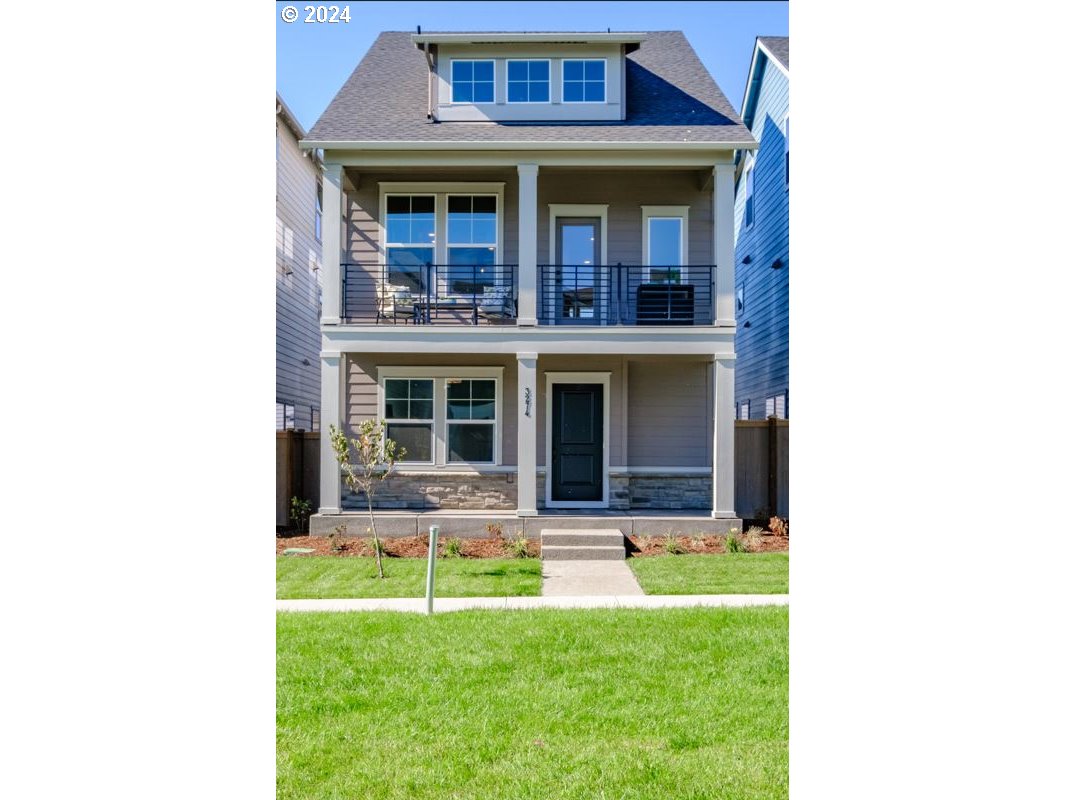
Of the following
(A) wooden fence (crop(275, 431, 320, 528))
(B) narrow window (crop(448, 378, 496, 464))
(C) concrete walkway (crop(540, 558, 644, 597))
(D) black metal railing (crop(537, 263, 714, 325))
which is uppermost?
(D) black metal railing (crop(537, 263, 714, 325))

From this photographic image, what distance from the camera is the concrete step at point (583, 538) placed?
9.52m

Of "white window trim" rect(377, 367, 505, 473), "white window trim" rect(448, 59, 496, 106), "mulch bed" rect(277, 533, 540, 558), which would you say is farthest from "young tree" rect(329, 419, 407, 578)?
"white window trim" rect(448, 59, 496, 106)

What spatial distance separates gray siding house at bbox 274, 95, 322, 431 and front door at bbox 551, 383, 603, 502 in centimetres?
516

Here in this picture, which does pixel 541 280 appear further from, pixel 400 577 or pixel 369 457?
pixel 400 577

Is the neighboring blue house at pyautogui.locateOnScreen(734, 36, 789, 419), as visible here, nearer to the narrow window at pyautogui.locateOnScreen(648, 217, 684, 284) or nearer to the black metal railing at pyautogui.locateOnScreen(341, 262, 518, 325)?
the narrow window at pyautogui.locateOnScreen(648, 217, 684, 284)

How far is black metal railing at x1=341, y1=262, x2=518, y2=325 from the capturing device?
11297 mm

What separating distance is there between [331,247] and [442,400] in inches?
101

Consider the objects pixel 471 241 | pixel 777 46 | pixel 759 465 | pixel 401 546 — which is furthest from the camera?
pixel 777 46

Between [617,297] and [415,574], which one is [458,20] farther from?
[415,574]

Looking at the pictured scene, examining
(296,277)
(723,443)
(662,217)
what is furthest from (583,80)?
(296,277)

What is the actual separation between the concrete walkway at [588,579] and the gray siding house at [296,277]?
703 centimetres

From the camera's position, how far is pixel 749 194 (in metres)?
15.6

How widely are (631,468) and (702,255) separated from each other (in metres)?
3.15
